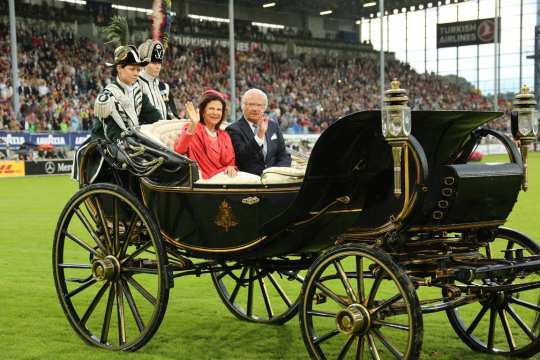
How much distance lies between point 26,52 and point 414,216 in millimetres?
29545

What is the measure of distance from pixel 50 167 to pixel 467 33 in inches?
1194

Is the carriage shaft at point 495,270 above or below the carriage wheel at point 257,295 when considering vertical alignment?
above

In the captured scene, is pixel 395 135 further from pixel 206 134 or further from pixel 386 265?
pixel 206 134

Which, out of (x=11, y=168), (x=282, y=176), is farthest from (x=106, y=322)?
(x=11, y=168)

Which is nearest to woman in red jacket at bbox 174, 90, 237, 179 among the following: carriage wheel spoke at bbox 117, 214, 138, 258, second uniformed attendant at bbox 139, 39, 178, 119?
carriage wheel spoke at bbox 117, 214, 138, 258

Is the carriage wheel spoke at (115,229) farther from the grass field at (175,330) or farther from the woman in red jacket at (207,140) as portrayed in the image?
the grass field at (175,330)

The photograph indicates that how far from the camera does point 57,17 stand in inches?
1377

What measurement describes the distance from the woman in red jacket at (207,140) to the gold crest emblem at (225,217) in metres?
0.49

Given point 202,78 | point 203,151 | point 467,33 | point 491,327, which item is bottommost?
point 491,327

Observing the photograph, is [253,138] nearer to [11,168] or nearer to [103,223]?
[103,223]

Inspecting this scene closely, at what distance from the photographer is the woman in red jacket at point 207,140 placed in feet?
16.6

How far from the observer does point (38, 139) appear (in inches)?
914

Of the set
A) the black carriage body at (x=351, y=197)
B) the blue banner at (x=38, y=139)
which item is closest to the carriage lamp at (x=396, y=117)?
the black carriage body at (x=351, y=197)

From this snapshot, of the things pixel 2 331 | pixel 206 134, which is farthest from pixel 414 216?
pixel 2 331
